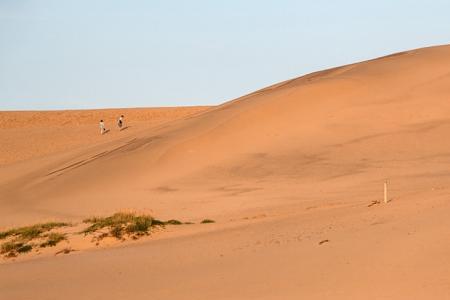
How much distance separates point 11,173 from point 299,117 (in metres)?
12.0

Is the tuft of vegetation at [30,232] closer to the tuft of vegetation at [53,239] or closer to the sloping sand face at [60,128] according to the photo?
the tuft of vegetation at [53,239]

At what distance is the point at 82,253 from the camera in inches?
512

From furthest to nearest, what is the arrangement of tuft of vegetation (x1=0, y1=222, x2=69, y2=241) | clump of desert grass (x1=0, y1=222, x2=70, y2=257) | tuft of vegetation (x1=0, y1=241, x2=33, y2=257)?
1. tuft of vegetation (x1=0, y1=222, x2=69, y2=241)
2. clump of desert grass (x1=0, y1=222, x2=70, y2=257)
3. tuft of vegetation (x1=0, y1=241, x2=33, y2=257)

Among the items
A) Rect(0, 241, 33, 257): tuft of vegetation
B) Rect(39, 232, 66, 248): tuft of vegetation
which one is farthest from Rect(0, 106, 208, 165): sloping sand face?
Rect(0, 241, 33, 257): tuft of vegetation

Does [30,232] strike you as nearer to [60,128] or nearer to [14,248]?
[14,248]

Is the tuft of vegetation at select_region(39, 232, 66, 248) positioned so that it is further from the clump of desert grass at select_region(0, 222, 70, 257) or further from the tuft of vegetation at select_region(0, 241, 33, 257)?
the tuft of vegetation at select_region(0, 241, 33, 257)

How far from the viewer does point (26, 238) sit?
1471cm

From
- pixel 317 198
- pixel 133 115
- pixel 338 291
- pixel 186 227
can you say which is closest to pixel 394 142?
pixel 317 198

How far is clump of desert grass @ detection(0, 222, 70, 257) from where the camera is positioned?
13.9m

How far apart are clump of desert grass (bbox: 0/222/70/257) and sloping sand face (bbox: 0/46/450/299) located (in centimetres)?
128

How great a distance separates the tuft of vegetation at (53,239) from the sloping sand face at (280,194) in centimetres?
120

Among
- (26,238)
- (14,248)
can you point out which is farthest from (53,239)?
(26,238)

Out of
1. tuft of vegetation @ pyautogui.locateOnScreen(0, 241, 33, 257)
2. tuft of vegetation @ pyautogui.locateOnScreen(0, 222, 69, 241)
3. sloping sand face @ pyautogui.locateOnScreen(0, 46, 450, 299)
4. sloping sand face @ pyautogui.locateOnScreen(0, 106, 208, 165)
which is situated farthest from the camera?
sloping sand face @ pyautogui.locateOnScreen(0, 106, 208, 165)

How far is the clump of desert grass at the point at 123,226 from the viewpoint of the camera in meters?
13.9
